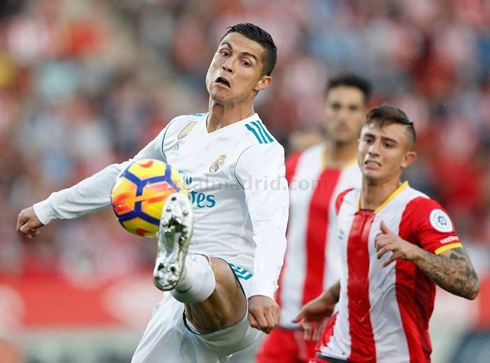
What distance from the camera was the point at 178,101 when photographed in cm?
1119

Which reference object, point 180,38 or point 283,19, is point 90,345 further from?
point 283,19

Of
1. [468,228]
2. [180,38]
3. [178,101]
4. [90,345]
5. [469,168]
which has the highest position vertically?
[180,38]

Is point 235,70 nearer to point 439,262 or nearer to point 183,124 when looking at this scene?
point 183,124

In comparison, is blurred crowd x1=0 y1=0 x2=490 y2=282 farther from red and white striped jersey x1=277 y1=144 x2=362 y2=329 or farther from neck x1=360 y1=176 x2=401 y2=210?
neck x1=360 y1=176 x2=401 y2=210

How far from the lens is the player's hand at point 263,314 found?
3551 millimetres

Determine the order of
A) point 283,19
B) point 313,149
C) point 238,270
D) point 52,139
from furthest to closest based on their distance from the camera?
point 283,19 < point 52,139 < point 313,149 < point 238,270

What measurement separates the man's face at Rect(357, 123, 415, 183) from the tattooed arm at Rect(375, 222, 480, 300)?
0.52 metres

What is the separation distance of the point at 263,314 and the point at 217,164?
0.93m

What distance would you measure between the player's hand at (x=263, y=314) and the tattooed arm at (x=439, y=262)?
2.15 ft

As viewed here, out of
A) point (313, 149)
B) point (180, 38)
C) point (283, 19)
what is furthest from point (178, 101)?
point (313, 149)

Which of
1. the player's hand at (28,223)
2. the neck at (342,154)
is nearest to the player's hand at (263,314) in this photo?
the player's hand at (28,223)

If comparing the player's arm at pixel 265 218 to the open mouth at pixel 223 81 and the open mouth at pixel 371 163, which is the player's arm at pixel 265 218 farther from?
the open mouth at pixel 371 163

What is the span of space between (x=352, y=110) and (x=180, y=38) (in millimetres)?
5564

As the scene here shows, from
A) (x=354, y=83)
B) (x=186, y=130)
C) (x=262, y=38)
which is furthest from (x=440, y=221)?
(x=354, y=83)
